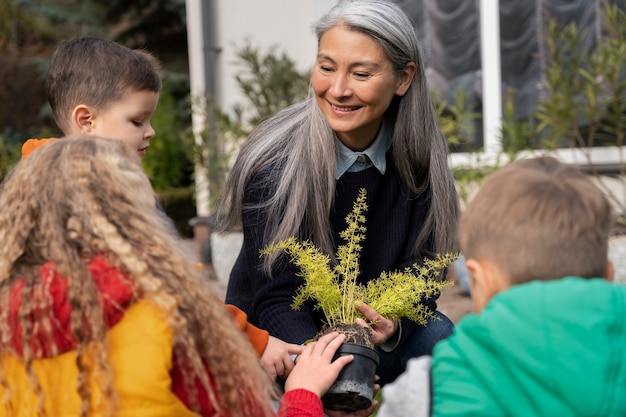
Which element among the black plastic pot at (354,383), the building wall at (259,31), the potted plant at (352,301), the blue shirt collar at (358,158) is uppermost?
the building wall at (259,31)

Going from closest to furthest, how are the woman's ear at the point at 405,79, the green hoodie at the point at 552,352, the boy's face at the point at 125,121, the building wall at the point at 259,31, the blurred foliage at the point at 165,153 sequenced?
the green hoodie at the point at 552,352 → the boy's face at the point at 125,121 → the woman's ear at the point at 405,79 → the building wall at the point at 259,31 → the blurred foliage at the point at 165,153

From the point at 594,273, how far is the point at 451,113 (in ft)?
18.3

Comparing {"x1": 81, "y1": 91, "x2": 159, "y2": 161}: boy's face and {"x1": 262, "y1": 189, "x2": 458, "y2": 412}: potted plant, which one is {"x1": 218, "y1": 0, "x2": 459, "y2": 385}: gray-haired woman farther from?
{"x1": 81, "y1": 91, "x2": 159, "y2": 161}: boy's face

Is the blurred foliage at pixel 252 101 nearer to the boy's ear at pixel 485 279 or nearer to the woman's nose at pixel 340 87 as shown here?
the woman's nose at pixel 340 87

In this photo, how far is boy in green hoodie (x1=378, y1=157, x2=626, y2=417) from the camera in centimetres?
176

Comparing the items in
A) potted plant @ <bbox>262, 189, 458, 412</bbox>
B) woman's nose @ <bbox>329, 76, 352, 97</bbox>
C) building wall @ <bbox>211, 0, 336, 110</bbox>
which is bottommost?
potted plant @ <bbox>262, 189, 458, 412</bbox>

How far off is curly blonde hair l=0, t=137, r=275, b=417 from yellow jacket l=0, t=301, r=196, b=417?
24mm

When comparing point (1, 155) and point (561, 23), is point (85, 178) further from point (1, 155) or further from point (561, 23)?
point (1, 155)

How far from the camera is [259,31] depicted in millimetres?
8766

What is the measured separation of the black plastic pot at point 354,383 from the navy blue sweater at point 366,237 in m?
0.52

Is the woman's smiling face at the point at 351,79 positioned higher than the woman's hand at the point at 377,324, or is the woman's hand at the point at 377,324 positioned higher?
the woman's smiling face at the point at 351,79

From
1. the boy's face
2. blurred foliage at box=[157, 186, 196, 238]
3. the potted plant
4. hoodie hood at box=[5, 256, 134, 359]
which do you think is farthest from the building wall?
hoodie hood at box=[5, 256, 134, 359]

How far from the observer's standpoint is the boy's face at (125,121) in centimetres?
289

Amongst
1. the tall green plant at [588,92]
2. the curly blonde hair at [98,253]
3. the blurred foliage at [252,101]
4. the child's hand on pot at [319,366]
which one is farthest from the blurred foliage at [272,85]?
the curly blonde hair at [98,253]
